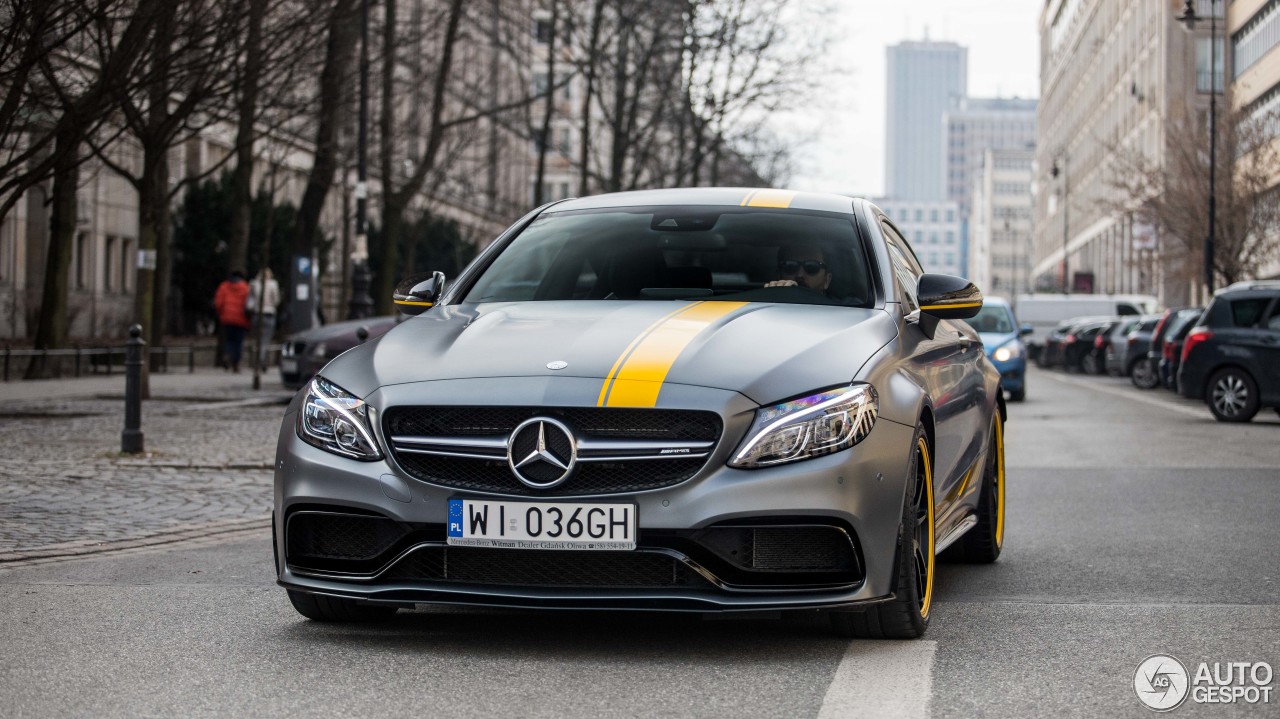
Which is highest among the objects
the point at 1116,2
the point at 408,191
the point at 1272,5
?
the point at 1116,2

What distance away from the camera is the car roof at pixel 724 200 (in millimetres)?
7211

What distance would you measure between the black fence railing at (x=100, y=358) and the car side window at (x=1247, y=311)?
1342 cm

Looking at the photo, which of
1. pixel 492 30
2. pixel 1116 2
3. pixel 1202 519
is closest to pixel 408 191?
pixel 492 30

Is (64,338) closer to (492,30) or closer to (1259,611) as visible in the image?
(492,30)

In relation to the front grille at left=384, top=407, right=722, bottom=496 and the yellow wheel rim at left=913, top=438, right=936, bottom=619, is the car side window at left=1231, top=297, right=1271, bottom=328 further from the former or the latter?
the front grille at left=384, top=407, right=722, bottom=496

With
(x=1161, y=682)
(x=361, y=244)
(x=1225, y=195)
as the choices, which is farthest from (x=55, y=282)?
(x=1225, y=195)

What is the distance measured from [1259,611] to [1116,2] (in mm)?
94561

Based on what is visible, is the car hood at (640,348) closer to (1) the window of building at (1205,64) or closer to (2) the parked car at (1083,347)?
(2) the parked car at (1083,347)

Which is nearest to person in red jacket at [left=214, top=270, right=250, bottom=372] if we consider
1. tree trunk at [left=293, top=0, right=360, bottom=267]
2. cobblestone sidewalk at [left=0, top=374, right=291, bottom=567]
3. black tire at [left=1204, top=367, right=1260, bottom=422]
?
tree trunk at [left=293, top=0, right=360, bottom=267]

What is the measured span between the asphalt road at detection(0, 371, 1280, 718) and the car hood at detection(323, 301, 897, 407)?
2.75ft

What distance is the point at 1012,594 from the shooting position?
7012 millimetres

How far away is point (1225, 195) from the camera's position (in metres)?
51.4

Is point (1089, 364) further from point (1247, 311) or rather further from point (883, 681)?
point (883, 681)

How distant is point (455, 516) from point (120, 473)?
7726 millimetres
